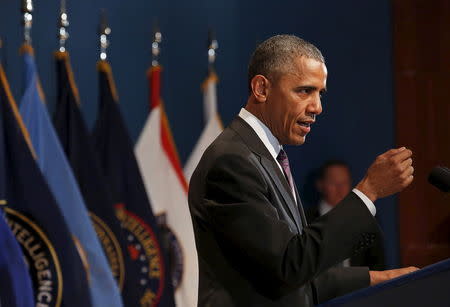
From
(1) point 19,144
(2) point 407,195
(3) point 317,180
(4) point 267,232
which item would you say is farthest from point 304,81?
(2) point 407,195

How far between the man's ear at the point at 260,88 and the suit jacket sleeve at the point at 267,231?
200 millimetres

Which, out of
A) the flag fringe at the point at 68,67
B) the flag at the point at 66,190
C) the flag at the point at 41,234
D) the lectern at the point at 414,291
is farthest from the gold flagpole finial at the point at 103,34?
the lectern at the point at 414,291

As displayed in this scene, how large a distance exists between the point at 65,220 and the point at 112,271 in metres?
0.40

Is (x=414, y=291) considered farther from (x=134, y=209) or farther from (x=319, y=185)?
(x=319, y=185)

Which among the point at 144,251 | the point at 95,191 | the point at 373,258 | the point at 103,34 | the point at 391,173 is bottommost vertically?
the point at 373,258

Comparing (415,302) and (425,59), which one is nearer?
(415,302)

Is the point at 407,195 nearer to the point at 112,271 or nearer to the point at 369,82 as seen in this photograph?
the point at 369,82

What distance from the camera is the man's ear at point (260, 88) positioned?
2061 millimetres

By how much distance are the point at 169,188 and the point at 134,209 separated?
0.34m

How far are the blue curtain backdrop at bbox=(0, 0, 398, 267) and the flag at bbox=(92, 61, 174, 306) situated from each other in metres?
0.31

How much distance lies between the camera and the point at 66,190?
12.5 feet

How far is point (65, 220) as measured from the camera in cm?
374

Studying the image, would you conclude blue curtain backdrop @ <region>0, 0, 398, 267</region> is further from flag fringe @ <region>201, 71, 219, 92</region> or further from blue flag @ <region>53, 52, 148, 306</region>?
blue flag @ <region>53, 52, 148, 306</region>

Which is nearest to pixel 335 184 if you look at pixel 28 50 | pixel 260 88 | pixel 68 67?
pixel 68 67
